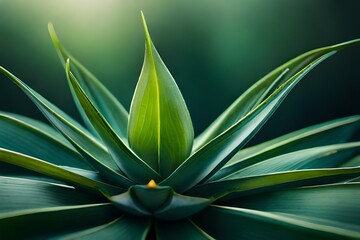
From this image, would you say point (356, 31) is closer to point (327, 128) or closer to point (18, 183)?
point (327, 128)

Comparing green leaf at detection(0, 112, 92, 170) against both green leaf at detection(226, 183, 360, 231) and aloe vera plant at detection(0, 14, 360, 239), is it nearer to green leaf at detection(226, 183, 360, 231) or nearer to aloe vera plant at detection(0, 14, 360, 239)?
aloe vera plant at detection(0, 14, 360, 239)

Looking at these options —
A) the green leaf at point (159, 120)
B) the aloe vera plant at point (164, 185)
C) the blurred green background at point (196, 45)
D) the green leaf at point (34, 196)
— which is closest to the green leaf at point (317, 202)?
the aloe vera plant at point (164, 185)

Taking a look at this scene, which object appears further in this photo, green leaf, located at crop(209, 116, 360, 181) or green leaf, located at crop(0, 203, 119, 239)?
green leaf, located at crop(209, 116, 360, 181)

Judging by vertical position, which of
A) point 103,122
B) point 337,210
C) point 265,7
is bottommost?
point 337,210

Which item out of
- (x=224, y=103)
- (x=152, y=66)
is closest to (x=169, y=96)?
(x=152, y=66)

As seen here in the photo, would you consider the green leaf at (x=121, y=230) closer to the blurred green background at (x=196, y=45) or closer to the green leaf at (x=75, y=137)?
the green leaf at (x=75, y=137)

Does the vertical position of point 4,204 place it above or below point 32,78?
below

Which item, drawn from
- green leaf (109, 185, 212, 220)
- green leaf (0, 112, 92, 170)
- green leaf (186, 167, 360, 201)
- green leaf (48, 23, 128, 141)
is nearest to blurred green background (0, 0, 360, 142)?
green leaf (48, 23, 128, 141)
